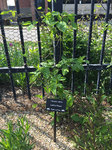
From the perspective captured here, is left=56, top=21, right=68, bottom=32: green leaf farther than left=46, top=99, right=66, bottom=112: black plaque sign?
No

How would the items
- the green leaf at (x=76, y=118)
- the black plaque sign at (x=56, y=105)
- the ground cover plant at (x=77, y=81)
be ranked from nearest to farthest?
1. the ground cover plant at (x=77, y=81)
2. the black plaque sign at (x=56, y=105)
3. the green leaf at (x=76, y=118)

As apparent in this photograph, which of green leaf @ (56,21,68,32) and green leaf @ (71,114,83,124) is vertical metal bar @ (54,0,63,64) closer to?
green leaf @ (56,21,68,32)

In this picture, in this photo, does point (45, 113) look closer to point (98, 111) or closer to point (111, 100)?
point (98, 111)

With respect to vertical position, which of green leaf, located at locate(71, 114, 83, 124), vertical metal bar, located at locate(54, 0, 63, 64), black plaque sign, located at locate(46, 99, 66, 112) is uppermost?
vertical metal bar, located at locate(54, 0, 63, 64)

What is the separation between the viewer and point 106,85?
2.56 m

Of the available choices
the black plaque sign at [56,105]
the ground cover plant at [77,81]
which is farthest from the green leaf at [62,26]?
the black plaque sign at [56,105]

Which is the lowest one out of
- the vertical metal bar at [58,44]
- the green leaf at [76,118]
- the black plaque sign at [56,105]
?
the green leaf at [76,118]

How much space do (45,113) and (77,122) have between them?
0.47 metres

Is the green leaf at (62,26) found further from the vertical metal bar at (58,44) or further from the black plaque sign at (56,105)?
the black plaque sign at (56,105)

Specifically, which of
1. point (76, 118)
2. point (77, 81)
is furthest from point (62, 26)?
point (77, 81)

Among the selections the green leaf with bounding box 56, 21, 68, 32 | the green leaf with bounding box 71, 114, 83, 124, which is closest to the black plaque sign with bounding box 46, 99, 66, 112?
the green leaf with bounding box 71, 114, 83, 124

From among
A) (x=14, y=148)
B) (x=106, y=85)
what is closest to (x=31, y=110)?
(x=14, y=148)

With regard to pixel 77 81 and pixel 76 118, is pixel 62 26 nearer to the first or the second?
pixel 76 118

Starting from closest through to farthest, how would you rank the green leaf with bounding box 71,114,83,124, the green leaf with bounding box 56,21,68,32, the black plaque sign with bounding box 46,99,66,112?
the green leaf with bounding box 56,21,68,32 < the black plaque sign with bounding box 46,99,66,112 < the green leaf with bounding box 71,114,83,124
